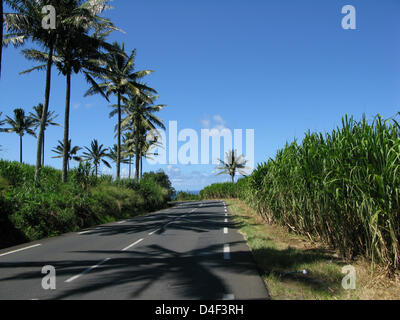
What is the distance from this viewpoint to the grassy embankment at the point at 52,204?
997cm

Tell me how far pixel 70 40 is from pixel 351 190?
18071mm

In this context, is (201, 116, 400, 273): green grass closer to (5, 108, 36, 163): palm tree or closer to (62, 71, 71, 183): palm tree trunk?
(62, 71, 71, 183): palm tree trunk

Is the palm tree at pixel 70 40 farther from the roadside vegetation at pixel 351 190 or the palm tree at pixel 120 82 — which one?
the roadside vegetation at pixel 351 190

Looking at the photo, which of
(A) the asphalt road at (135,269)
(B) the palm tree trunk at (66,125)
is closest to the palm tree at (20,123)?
(B) the palm tree trunk at (66,125)

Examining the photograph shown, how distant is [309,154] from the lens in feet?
24.3

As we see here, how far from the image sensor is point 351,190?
5070 millimetres

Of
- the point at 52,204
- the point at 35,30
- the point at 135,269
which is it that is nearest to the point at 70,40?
the point at 35,30

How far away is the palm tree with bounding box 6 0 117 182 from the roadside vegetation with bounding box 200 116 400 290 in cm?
1350

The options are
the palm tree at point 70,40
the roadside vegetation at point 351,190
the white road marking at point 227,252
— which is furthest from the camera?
the palm tree at point 70,40

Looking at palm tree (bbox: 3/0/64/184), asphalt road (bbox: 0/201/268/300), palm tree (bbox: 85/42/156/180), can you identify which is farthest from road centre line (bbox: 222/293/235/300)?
palm tree (bbox: 85/42/156/180)

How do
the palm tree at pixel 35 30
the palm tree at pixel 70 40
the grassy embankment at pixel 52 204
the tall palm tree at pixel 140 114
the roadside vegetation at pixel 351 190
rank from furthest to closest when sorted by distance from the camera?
the tall palm tree at pixel 140 114
the palm tree at pixel 70 40
the palm tree at pixel 35 30
the grassy embankment at pixel 52 204
the roadside vegetation at pixel 351 190

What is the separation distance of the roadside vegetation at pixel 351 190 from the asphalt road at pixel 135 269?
200 cm

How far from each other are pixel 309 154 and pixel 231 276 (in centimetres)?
392
